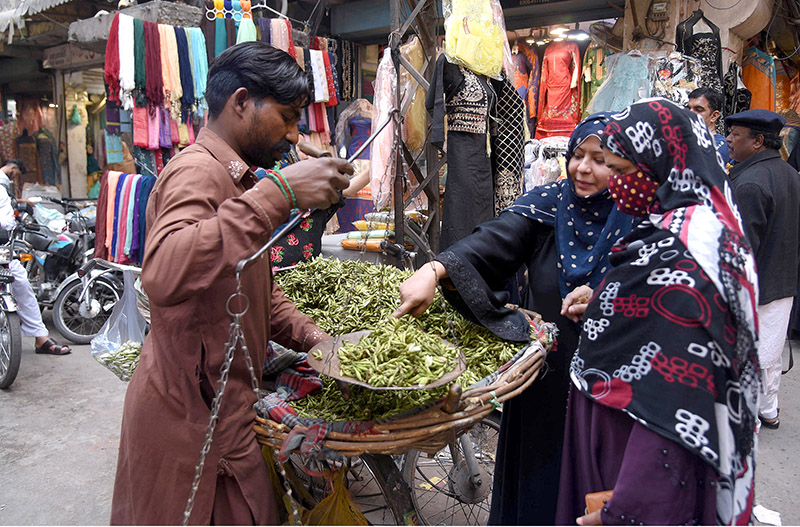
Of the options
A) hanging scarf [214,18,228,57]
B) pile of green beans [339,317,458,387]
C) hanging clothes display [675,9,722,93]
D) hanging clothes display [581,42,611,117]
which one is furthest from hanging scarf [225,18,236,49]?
pile of green beans [339,317,458,387]

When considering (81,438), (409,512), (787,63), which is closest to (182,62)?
(81,438)

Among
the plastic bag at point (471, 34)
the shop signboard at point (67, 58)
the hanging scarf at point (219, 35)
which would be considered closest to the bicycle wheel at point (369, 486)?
the plastic bag at point (471, 34)

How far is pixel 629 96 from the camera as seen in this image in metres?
5.46

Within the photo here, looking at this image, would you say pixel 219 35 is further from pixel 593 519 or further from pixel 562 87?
pixel 593 519

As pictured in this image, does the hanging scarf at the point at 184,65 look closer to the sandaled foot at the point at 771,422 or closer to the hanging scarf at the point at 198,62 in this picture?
the hanging scarf at the point at 198,62

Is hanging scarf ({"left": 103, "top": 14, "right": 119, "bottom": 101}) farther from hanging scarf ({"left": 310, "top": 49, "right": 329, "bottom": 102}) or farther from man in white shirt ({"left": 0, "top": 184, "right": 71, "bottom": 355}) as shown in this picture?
hanging scarf ({"left": 310, "top": 49, "right": 329, "bottom": 102})

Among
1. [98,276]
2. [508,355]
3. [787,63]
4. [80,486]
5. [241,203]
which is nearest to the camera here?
[241,203]

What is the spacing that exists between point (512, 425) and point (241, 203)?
158cm

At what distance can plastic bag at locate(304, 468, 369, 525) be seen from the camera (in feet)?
7.02

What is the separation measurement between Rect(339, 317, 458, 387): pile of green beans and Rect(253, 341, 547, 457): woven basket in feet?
0.38

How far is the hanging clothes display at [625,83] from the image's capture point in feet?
17.7

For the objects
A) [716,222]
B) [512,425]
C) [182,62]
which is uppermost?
[182,62]

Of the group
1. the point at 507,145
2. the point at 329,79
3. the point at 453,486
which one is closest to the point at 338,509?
the point at 453,486

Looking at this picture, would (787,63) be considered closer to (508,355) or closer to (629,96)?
(629,96)
